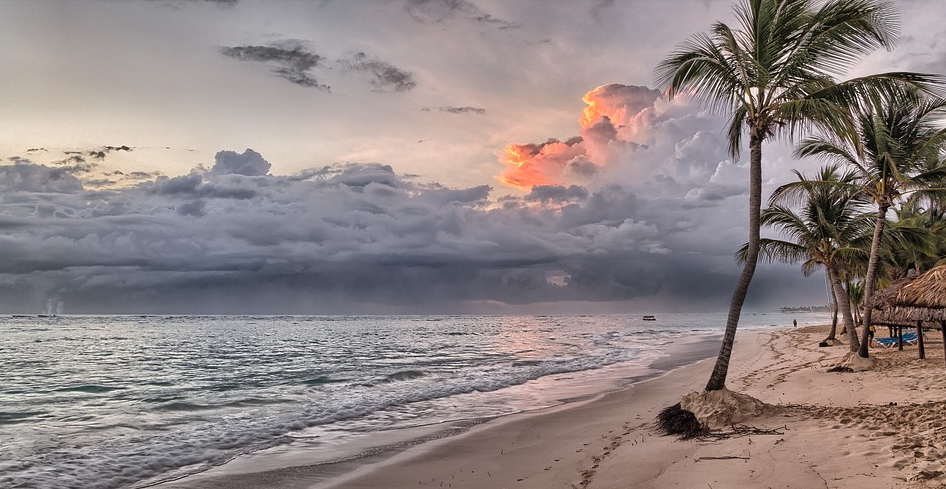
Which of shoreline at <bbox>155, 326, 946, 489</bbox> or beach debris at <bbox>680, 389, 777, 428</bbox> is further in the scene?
beach debris at <bbox>680, 389, 777, 428</bbox>

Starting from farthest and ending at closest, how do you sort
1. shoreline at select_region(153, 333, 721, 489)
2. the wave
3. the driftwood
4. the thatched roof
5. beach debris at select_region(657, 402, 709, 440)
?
the wave, the thatched roof, beach debris at select_region(657, 402, 709, 440), shoreline at select_region(153, 333, 721, 489), the driftwood

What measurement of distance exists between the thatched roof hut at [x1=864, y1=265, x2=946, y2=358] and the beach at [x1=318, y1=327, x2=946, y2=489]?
10.2 ft

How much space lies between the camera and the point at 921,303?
621 inches

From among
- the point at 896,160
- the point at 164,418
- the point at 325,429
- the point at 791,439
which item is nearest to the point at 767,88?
the point at 791,439

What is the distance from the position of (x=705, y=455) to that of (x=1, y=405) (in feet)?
64.8

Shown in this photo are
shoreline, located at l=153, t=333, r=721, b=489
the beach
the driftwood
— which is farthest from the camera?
shoreline, located at l=153, t=333, r=721, b=489

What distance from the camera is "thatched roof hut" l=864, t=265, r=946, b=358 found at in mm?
15271

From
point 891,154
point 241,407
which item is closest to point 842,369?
point 891,154

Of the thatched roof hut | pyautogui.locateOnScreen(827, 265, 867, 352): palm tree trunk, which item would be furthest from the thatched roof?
pyautogui.locateOnScreen(827, 265, 867, 352): palm tree trunk

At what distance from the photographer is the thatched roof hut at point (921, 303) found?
50.1 feet

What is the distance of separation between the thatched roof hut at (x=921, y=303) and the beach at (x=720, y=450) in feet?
10.2

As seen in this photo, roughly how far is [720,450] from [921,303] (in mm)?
13182

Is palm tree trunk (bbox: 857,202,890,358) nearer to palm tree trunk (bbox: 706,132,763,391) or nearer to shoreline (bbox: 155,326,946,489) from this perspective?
shoreline (bbox: 155,326,946,489)

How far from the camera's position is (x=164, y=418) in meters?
14.1
